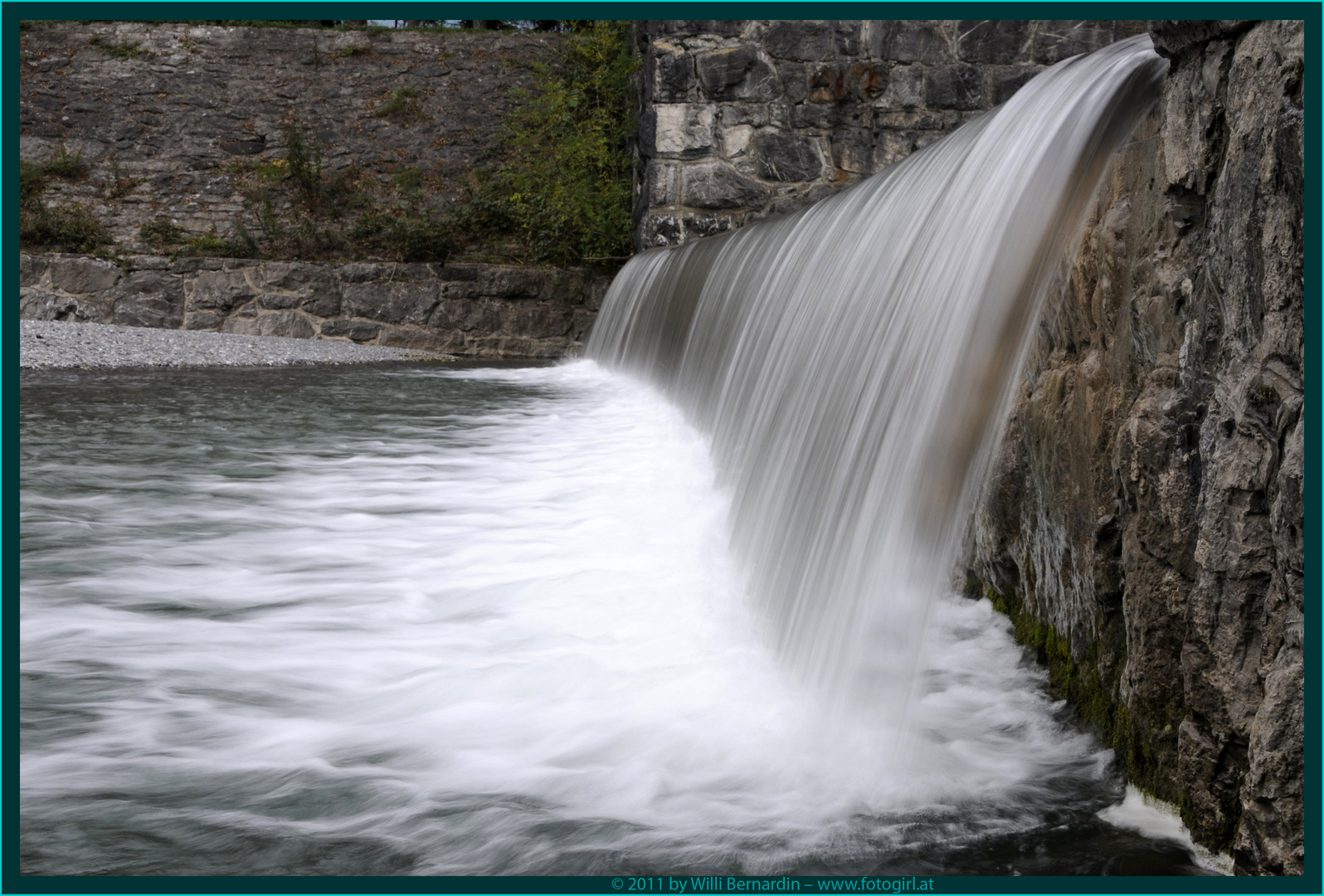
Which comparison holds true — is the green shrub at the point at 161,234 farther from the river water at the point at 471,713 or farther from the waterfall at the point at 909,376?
the waterfall at the point at 909,376

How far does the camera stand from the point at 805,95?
772cm

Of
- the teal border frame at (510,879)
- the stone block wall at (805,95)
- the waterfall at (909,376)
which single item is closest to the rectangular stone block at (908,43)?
the stone block wall at (805,95)

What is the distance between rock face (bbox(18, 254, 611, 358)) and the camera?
8.98m

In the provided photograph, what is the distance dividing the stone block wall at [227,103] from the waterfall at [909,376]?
871 centimetres

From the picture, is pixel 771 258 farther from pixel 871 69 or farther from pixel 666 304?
pixel 871 69

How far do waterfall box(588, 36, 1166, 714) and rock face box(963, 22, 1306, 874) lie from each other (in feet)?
0.37

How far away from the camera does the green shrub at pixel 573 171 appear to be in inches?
359

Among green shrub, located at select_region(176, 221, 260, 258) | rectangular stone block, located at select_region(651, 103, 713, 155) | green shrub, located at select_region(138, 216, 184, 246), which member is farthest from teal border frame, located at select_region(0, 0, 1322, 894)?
green shrub, located at select_region(138, 216, 184, 246)

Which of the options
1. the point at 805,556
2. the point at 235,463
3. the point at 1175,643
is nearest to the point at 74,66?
the point at 235,463

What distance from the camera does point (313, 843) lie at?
1099 millimetres

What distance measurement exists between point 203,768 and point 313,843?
0.26 m

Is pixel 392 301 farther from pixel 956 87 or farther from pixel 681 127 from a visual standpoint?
pixel 956 87

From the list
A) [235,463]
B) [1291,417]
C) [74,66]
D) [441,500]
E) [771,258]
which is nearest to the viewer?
[1291,417]

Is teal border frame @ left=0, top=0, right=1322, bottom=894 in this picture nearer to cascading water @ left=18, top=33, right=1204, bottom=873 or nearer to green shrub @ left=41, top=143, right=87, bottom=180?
cascading water @ left=18, top=33, right=1204, bottom=873
